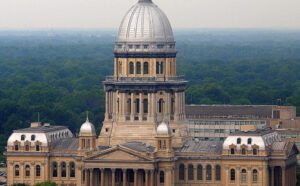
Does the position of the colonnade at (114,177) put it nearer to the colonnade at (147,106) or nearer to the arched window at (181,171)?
the arched window at (181,171)

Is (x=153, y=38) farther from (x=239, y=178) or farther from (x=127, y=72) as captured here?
(x=239, y=178)

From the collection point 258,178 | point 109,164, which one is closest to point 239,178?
point 258,178

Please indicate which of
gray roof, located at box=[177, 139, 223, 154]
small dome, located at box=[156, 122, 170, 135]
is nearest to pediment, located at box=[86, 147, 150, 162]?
small dome, located at box=[156, 122, 170, 135]

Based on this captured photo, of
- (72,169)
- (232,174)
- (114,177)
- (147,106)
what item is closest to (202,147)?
(232,174)

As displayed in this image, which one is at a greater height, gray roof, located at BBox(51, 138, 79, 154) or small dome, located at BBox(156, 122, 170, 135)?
small dome, located at BBox(156, 122, 170, 135)

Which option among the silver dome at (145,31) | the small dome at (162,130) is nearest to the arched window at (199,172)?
the small dome at (162,130)

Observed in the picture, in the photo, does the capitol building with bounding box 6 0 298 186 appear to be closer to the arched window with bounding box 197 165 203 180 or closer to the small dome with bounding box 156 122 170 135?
the arched window with bounding box 197 165 203 180

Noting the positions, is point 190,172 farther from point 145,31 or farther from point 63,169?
point 145,31

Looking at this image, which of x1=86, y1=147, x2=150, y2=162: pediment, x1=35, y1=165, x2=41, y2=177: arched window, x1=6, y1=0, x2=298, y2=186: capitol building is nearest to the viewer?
x1=86, y1=147, x2=150, y2=162: pediment
